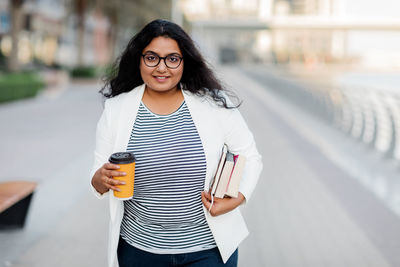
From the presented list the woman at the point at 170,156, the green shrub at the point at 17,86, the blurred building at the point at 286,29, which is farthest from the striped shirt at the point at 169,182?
the blurred building at the point at 286,29

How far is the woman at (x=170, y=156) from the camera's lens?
72.9 inches

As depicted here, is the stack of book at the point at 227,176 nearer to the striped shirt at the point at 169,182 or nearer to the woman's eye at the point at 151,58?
the striped shirt at the point at 169,182

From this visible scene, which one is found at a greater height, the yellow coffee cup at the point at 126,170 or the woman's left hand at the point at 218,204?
the yellow coffee cup at the point at 126,170

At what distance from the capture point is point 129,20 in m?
34.4

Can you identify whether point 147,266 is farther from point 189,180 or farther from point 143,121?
point 143,121

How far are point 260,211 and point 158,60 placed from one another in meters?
3.44

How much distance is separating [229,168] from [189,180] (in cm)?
15

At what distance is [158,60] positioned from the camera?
6.15 ft

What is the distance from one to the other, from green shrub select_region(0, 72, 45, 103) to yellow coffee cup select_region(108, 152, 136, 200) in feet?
46.4

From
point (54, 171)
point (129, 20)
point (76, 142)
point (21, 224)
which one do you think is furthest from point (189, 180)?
point (129, 20)

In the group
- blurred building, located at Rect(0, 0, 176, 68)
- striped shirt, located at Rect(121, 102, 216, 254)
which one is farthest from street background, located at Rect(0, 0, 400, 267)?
blurred building, located at Rect(0, 0, 176, 68)

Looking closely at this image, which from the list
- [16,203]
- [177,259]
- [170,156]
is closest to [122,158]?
[170,156]

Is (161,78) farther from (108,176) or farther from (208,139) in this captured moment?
(108,176)

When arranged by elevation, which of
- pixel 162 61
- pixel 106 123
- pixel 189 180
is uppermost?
pixel 162 61
